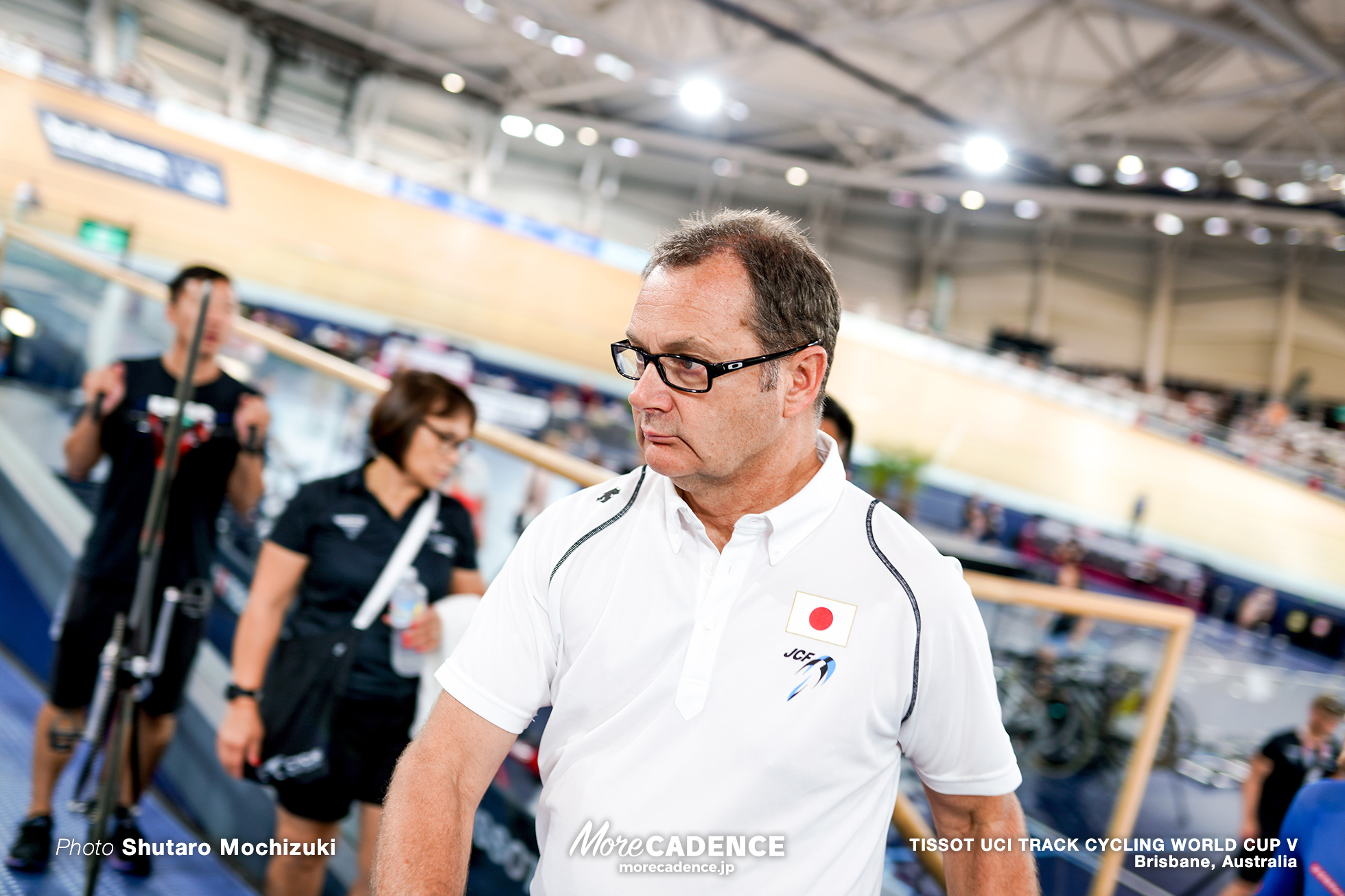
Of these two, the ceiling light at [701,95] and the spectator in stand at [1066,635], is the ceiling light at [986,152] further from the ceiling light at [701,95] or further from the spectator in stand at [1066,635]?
the spectator in stand at [1066,635]

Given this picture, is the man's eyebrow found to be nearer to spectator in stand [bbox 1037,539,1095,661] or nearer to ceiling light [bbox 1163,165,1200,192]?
spectator in stand [bbox 1037,539,1095,661]

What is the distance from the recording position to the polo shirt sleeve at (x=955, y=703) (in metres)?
1.09

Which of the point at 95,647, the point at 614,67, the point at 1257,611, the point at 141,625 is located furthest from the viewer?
the point at 614,67

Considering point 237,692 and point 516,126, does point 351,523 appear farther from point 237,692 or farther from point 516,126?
point 516,126

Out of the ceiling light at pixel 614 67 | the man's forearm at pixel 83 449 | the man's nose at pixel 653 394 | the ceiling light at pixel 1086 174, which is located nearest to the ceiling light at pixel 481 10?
the ceiling light at pixel 614 67

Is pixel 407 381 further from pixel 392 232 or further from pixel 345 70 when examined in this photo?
pixel 345 70

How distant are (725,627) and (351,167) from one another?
1783 centimetres

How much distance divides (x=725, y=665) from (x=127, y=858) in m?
2.31

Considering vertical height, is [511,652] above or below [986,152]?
below

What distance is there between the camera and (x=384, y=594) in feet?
6.61

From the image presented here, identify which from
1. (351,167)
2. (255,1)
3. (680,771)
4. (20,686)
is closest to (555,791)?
(680,771)

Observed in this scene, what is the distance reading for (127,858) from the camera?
2.39 metres

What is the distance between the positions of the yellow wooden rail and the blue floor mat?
A: 158 centimetres

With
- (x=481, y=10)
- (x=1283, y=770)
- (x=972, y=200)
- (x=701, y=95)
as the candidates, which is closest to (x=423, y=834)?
(x=1283, y=770)
